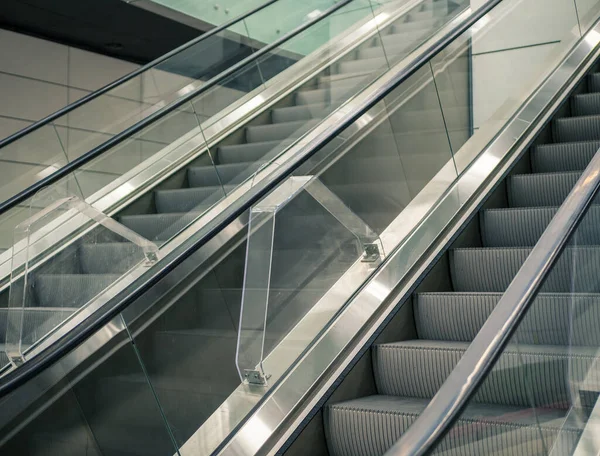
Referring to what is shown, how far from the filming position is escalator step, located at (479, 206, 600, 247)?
3900mm

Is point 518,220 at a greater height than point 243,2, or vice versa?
point 243,2

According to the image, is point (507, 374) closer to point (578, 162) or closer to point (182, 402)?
point (182, 402)

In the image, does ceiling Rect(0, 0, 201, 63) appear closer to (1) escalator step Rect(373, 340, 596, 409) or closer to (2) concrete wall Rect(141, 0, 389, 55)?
(2) concrete wall Rect(141, 0, 389, 55)

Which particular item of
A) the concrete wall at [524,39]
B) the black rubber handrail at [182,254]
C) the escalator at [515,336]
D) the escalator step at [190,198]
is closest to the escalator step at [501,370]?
the escalator at [515,336]

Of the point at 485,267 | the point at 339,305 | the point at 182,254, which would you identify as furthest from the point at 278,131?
the point at 182,254

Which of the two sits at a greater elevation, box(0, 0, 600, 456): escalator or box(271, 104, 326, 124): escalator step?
box(271, 104, 326, 124): escalator step

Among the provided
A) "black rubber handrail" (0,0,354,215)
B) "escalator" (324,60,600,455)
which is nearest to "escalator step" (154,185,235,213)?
"black rubber handrail" (0,0,354,215)

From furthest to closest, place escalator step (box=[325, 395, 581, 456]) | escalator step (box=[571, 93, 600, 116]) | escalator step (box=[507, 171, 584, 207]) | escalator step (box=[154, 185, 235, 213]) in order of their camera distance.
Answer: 1. escalator step (box=[571, 93, 600, 116])
2. escalator step (box=[154, 185, 235, 213])
3. escalator step (box=[507, 171, 584, 207])
4. escalator step (box=[325, 395, 581, 456])

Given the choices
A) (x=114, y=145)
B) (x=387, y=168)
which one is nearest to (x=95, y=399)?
(x=387, y=168)

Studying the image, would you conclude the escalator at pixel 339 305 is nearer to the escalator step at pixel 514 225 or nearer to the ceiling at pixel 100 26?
the escalator step at pixel 514 225

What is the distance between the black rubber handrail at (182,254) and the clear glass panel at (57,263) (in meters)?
0.27

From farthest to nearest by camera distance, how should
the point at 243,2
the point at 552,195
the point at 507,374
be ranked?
the point at 243,2 → the point at 552,195 → the point at 507,374

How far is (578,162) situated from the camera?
450 centimetres

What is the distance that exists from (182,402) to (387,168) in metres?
1.78
